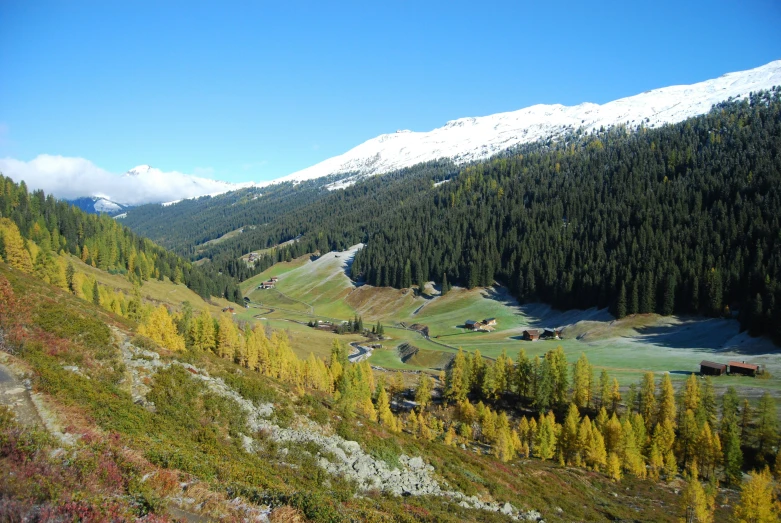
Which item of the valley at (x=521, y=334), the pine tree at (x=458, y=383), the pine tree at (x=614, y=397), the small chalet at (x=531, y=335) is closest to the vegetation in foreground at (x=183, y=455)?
the pine tree at (x=614, y=397)

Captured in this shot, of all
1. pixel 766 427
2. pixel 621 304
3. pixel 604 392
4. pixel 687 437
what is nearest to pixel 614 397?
pixel 604 392

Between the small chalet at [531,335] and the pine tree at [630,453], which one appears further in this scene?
the small chalet at [531,335]

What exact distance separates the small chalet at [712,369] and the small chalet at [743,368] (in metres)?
1.18

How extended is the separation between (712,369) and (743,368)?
4.95m

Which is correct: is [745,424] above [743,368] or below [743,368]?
below

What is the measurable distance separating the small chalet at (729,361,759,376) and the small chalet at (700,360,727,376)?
3.88 ft

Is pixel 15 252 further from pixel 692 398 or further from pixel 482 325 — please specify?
pixel 692 398

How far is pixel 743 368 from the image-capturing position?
76.6 metres

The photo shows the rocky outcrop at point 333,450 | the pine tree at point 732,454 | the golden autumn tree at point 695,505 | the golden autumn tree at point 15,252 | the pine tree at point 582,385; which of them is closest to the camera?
the rocky outcrop at point 333,450

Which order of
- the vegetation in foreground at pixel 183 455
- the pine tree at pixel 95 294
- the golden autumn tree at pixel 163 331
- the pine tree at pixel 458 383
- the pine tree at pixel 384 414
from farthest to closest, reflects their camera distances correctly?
the pine tree at pixel 458 383, the pine tree at pixel 95 294, the pine tree at pixel 384 414, the golden autumn tree at pixel 163 331, the vegetation in foreground at pixel 183 455

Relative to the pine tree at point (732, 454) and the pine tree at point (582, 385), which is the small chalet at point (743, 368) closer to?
the pine tree at point (732, 454)

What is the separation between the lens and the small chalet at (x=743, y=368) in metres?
75.9

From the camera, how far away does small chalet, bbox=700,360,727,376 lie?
7750 cm

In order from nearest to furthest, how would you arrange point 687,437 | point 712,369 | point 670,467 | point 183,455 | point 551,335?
point 183,455 < point 670,467 < point 687,437 < point 712,369 < point 551,335
